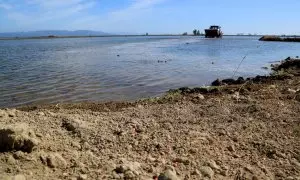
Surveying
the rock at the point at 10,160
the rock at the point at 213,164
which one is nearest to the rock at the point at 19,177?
the rock at the point at 10,160

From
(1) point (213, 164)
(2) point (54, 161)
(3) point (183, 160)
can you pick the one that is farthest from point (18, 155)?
(1) point (213, 164)

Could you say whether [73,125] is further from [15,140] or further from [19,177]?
[19,177]

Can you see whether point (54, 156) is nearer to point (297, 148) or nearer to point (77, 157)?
point (77, 157)

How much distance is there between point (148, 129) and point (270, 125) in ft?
8.92

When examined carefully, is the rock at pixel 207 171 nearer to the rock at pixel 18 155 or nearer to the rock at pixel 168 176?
the rock at pixel 168 176

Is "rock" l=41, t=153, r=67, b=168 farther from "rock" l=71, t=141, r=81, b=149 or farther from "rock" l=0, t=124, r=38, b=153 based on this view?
"rock" l=71, t=141, r=81, b=149

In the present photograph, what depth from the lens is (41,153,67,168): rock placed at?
16.8 ft

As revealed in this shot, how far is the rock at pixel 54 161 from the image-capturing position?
5.13 meters

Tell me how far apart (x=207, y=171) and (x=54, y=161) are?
228 centimetres

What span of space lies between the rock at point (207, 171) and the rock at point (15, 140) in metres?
2.56

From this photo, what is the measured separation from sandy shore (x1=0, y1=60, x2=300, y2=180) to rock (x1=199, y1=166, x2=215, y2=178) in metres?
0.02

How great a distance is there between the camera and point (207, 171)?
5363 mm

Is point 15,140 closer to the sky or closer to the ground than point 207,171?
closer to the sky

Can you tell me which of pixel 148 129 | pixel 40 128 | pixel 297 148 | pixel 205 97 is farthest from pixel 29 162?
pixel 205 97
